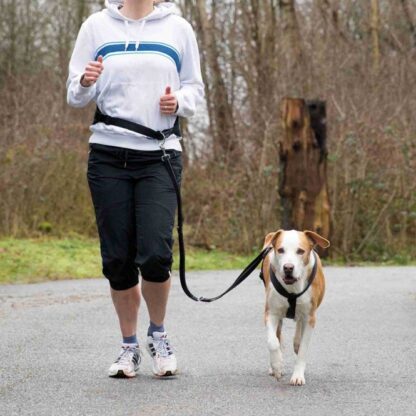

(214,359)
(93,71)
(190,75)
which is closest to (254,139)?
(214,359)

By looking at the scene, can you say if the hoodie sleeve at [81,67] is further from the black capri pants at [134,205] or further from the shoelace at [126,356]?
the shoelace at [126,356]

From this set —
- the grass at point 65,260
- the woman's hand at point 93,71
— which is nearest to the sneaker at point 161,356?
the woman's hand at point 93,71

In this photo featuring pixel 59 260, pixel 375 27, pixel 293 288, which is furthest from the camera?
pixel 375 27

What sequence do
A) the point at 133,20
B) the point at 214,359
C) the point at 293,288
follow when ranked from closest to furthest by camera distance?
1. the point at 133,20
2. the point at 293,288
3. the point at 214,359

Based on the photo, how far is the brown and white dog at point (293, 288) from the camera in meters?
5.84

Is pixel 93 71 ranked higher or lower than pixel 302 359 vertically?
higher

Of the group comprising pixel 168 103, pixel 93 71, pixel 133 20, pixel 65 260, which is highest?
pixel 133 20

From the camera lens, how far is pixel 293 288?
5941mm

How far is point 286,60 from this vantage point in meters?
19.9

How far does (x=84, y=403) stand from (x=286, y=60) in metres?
15.2

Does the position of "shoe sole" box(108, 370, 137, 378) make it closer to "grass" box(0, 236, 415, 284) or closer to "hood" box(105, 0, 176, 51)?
"hood" box(105, 0, 176, 51)

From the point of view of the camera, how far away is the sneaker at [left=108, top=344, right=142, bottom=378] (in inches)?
234

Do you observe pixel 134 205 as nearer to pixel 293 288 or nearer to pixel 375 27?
pixel 293 288

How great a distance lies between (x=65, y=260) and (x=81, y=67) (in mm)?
9259
